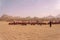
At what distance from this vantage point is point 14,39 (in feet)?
25.5

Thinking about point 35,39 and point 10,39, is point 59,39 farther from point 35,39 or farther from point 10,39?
point 10,39

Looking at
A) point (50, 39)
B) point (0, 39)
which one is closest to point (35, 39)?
point (50, 39)

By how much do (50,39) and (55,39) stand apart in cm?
26

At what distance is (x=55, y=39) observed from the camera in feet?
25.1

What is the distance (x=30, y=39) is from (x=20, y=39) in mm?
533

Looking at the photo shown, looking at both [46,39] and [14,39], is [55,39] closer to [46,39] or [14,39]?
[46,39]

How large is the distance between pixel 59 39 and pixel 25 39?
5.86 feet

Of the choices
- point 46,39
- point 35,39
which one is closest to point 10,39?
point 35,39

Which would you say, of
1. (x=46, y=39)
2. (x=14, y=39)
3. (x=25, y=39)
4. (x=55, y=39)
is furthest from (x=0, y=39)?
(x=55, y=39)

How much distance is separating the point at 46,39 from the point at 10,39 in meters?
1.91

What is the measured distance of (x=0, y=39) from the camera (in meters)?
7.77

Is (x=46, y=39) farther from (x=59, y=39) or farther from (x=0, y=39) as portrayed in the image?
(x=0, y=39)

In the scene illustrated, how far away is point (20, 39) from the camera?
25.4ft

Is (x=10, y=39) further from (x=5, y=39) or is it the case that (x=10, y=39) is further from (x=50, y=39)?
(x=50, y=39)
